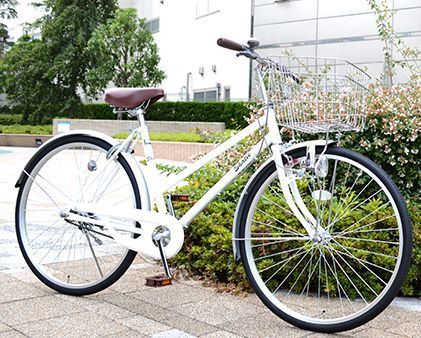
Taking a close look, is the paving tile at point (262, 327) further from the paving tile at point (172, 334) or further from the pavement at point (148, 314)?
the paving tile at point (172, 334)

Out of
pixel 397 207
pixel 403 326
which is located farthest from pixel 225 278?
pixel 397 207

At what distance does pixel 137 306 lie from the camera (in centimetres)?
311

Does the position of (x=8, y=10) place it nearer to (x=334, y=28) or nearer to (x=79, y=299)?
(x=334, y=28)

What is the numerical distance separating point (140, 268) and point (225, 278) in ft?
2.02

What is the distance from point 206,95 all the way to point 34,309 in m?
19.5

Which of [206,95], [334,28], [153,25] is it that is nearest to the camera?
[334,28]

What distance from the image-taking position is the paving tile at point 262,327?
8.87 ft

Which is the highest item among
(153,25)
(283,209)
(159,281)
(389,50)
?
(153,25)

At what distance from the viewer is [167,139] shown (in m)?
16.6

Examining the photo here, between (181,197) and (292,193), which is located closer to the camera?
(292,193)

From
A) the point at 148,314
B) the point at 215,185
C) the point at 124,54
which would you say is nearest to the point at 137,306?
the point at 148,314

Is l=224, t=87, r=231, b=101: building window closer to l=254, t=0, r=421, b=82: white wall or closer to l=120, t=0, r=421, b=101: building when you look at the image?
l=120, t=0, r=421, b=101: building

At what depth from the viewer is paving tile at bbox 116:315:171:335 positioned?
2738 mm

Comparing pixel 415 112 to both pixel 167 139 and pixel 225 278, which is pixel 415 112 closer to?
pixel 225 278
